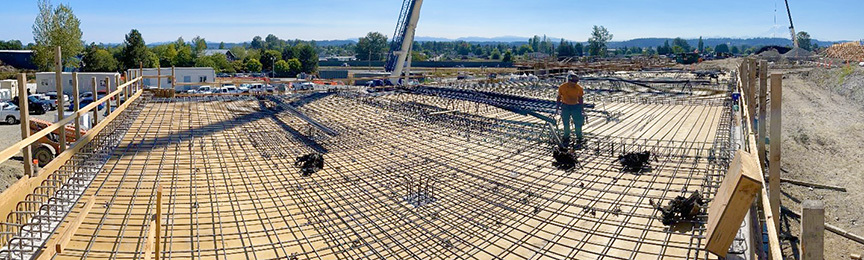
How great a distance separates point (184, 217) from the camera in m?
5.58

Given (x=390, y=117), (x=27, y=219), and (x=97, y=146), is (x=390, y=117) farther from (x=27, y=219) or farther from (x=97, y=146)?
(x=27, y=219)

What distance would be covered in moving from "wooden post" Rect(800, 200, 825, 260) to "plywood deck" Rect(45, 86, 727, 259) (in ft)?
4.41

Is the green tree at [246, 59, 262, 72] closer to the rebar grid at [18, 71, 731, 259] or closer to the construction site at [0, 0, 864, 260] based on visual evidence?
the construction site at [0, 0, 864, 260]

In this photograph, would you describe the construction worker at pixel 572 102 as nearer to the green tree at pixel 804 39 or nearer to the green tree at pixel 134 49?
the green tree at pixel 134 49

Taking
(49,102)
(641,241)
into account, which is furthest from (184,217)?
(49,102)

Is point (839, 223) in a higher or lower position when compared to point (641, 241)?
lower

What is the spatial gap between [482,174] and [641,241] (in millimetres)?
2533

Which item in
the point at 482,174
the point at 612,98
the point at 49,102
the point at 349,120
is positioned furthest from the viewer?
the point at 49,102

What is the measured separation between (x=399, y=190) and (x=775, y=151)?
11.8ft

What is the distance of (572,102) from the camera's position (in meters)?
8.53

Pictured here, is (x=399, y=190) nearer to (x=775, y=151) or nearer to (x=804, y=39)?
(x=775, y=151)

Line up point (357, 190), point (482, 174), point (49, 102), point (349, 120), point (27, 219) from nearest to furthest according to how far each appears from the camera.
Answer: point (27, 219), point (357, 190), point (482, 174), point (349, 120), point (49, 102)

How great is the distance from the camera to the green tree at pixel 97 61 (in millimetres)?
40094

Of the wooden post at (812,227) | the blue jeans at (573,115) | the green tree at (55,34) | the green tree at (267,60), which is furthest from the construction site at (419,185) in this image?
the green tree at (267,60)
